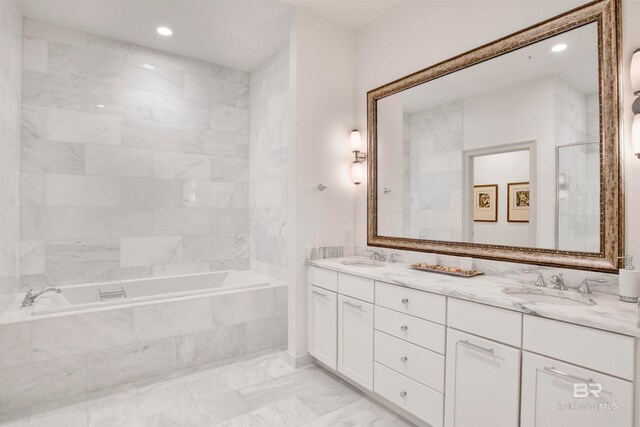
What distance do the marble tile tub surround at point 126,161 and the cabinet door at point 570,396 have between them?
10.5ft

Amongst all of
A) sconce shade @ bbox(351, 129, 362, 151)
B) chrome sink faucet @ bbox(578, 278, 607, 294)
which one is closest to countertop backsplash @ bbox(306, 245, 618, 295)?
chrome sink faucet @ bbox(578, 278, 607, 294)

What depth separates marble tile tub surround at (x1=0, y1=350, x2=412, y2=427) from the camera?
212cm

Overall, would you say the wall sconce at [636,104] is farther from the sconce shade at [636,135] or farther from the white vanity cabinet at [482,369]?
the white vanity cabinet at [482,369]

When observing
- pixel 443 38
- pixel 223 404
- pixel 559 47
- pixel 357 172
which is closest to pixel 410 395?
pixel 223 404

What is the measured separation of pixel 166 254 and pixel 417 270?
8.56 feet

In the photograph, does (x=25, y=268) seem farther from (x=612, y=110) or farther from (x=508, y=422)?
(x=612, y=110)

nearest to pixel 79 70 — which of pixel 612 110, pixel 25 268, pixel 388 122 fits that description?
pixel 25 268

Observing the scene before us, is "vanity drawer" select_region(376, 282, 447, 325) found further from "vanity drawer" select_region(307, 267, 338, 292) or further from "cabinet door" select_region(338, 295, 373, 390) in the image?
"vanity drawer" select_region(307, 267, 338, 292)

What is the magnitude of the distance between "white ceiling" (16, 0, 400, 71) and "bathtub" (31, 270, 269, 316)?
233cm

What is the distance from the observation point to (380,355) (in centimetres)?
221

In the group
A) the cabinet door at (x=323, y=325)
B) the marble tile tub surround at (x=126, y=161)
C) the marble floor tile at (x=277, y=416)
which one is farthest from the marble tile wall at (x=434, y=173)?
the marble tile tub surround at (x=126, y=161)

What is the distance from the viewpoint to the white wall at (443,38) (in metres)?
1.64

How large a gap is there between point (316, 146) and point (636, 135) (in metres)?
1.99

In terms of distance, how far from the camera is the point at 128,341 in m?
2.62
